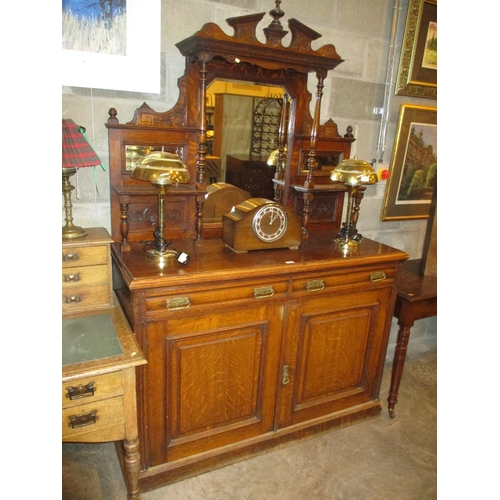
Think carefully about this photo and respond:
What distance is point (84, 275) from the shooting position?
1594 mm

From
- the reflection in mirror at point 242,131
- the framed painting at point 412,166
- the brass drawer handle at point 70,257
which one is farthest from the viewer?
the framed painting at point 412,166

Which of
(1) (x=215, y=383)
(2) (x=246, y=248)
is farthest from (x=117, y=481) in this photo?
(2) (x=246, y=248)

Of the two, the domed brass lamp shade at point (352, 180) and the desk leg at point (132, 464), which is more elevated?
the domed brass lamp shade at point (352, 180)

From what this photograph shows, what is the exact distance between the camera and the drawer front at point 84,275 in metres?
1.56

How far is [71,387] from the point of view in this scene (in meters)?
1.25

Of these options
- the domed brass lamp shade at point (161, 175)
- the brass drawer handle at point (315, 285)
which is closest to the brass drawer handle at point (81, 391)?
the domed brass lamp shade at point (161, 175)

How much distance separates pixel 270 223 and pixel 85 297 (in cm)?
84

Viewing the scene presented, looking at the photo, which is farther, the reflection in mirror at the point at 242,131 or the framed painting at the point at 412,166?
the framed painting at the point at 412,166

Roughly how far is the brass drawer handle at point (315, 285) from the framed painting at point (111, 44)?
3.76ft

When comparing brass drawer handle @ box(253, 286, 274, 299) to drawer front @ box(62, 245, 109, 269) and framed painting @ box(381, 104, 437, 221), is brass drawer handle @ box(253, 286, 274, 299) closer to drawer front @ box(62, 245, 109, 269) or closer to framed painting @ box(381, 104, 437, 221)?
drawer front @ box(62, 245, 109, 269)

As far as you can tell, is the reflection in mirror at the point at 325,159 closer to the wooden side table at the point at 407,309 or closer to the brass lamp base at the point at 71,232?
the wooden side table at the point at 407,309

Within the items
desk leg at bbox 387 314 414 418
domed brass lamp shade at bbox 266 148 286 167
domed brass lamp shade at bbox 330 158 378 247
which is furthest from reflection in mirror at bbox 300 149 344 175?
desk leg at bbox 387 314 414 418

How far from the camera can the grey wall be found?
1.75 metres
